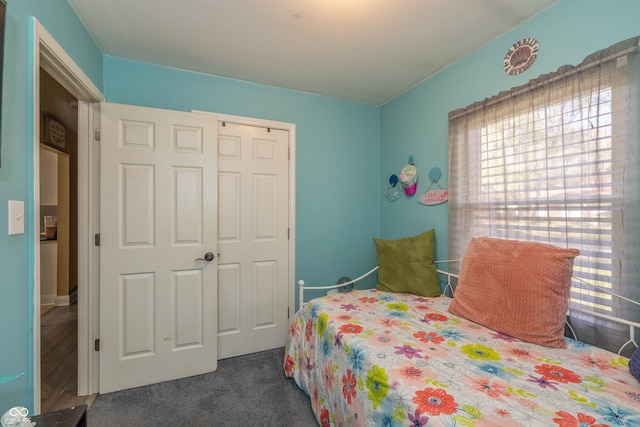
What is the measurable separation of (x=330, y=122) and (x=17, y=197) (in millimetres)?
2322

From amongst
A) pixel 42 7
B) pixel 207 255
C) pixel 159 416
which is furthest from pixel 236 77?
pixel 159 416

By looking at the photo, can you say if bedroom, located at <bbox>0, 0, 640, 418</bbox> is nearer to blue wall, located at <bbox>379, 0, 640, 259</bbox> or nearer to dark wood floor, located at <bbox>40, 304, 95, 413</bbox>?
blue wall, located at <bbox>379, 0, 640, 259</bbox>

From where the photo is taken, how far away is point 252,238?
247 cm

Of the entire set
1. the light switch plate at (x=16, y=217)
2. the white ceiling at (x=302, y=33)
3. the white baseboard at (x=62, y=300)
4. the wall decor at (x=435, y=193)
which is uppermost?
the white ceiling at (x=302, y=33)

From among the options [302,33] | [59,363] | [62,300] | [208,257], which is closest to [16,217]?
[208,257]

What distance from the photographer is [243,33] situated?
1.81 metres

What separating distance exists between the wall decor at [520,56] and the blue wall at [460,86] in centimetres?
3

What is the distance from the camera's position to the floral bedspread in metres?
0.88

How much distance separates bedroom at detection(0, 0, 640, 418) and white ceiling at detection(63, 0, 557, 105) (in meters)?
0.11

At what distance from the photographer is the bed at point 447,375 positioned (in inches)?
34.7

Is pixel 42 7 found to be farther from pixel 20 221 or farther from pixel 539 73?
pixel 539 73

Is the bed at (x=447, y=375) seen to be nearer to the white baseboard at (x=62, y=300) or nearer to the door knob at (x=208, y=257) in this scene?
the door knob at (x=208, y=257)

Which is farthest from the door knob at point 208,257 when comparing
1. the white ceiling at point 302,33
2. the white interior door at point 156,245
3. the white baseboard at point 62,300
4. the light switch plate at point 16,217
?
the white baseboard at point 62,300

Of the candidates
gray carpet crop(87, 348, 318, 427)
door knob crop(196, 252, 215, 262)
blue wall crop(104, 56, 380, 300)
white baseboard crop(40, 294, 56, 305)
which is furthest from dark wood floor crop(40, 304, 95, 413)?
blue wall crop(104, 56, 380, 300)
